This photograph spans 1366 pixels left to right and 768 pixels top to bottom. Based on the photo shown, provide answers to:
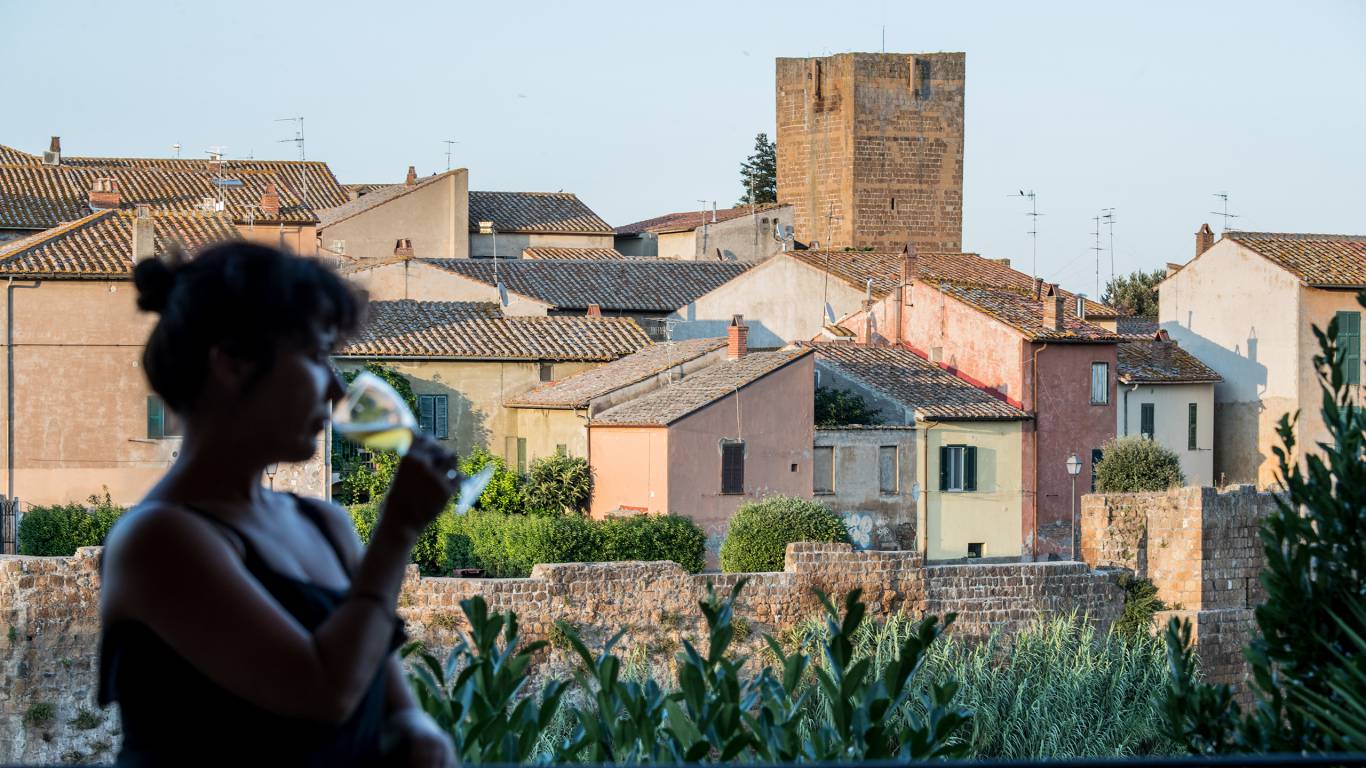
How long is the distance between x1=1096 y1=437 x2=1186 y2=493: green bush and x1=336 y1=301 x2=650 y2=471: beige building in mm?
8772

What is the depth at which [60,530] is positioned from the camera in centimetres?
2394

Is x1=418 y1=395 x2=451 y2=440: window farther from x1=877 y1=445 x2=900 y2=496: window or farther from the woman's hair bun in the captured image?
the woman's hair bun

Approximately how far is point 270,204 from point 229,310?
40185 mm

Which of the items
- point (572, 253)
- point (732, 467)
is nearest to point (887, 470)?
point (732, 467)

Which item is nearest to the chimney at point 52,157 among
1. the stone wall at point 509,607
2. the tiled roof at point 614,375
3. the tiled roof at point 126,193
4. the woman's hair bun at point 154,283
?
the tiled roof at point 126,193

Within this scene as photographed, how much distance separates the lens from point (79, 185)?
42.3 metres

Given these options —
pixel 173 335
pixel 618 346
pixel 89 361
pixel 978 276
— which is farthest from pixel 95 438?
pixel 173 335

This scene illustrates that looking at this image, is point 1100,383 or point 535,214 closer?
point 1100,383

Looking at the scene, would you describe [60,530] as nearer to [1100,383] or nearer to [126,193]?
[1100,383]

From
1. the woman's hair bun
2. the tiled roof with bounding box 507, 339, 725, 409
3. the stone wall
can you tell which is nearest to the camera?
the woman's hair bun

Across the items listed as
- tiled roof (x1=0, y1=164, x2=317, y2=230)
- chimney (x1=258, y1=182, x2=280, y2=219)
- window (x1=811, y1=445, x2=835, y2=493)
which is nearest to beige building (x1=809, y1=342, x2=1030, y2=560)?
window (x1=811, y1=445, x2=835, y2=493)

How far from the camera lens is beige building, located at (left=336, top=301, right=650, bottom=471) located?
2989 centimetres

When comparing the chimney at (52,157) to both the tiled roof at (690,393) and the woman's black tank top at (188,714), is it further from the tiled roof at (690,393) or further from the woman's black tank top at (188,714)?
the woman's black tank top at (188,714)

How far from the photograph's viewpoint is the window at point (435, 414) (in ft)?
98.9
